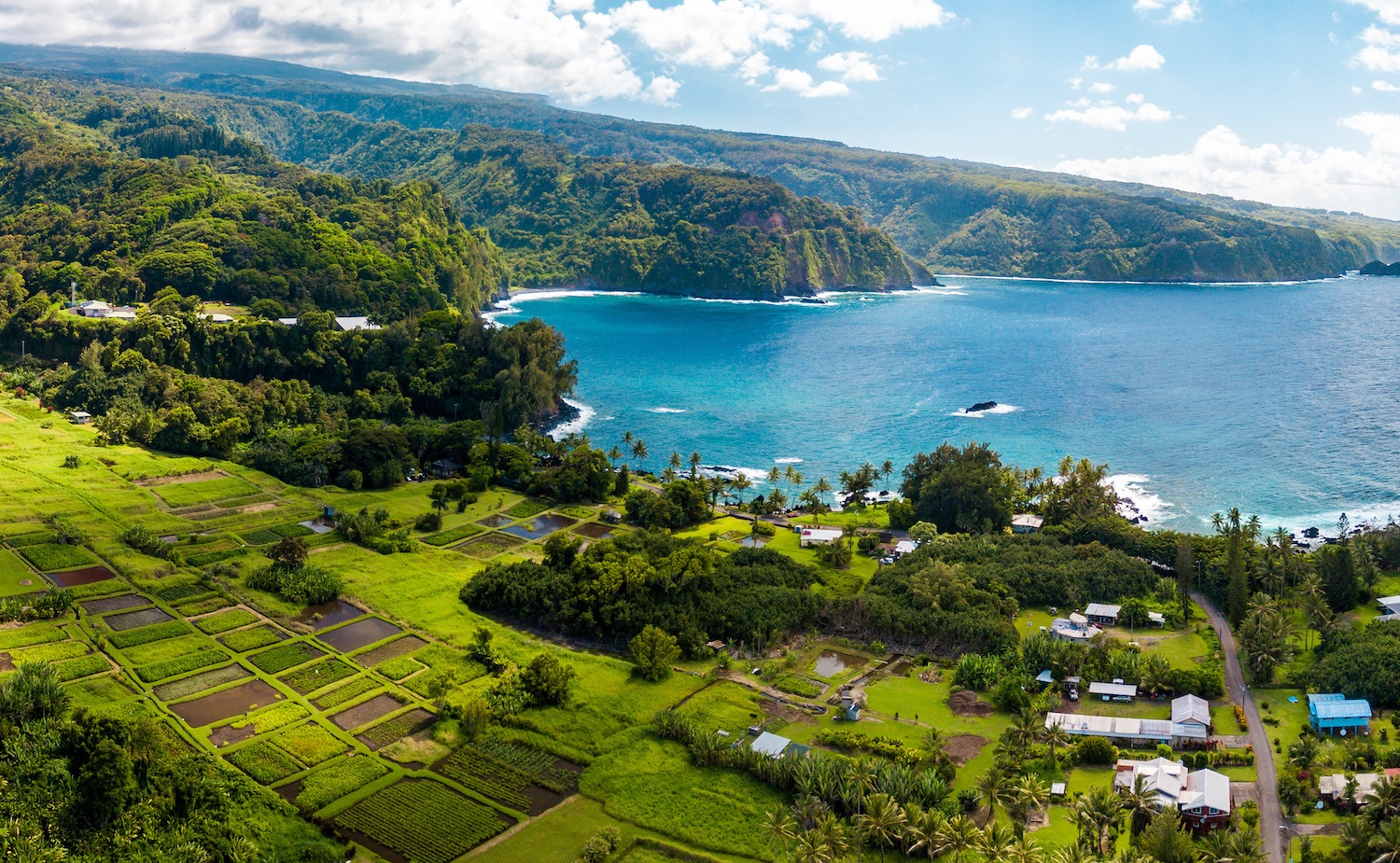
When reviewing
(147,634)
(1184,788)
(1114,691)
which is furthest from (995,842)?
(147,634)

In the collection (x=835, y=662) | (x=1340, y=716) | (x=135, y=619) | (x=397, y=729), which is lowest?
(x=135, y=619)

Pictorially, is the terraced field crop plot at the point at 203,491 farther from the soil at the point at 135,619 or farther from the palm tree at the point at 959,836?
the palm tree at the point at 959,836

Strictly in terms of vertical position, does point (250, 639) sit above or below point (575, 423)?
below

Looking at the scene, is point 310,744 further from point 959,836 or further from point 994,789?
point 994,789

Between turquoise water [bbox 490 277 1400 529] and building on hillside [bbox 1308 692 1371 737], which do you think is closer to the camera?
building on hillside [bbox 1308 692 1371 737]

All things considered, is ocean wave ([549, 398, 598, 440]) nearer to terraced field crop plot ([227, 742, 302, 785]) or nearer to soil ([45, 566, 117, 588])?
soil ([45, 566, 117, 588])

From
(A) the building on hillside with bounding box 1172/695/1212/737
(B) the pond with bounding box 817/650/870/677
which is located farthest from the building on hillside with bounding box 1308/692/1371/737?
(B) the pond with bounding box 817/650/870/677
